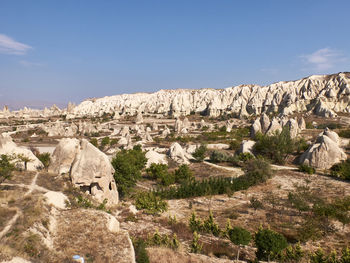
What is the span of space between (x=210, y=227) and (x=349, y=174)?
21.8 metres

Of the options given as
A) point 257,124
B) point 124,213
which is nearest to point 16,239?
point 124,213

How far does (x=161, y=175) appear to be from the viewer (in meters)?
30.2

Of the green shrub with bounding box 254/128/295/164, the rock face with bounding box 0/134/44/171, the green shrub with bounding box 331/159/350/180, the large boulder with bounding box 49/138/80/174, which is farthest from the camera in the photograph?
the green shrub with bounding box 254/128/295/164

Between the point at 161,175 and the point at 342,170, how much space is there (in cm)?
2275

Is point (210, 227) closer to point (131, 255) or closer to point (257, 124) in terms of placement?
point (131, 255)

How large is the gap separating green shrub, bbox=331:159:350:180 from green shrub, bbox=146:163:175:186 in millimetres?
20570

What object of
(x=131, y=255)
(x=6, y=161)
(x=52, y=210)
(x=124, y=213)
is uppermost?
(x=6, y=161)

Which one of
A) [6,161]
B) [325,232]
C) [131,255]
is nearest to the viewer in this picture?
[131,255]

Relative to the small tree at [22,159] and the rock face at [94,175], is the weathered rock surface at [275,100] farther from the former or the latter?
the small tree at [22,159]

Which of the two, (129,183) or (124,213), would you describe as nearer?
(124,213)

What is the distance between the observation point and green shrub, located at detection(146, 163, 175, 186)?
1150 inches

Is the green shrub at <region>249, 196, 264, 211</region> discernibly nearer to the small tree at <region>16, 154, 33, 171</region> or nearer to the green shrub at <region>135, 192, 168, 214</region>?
the green shrub at <region>135, 192, 168, 214</region>

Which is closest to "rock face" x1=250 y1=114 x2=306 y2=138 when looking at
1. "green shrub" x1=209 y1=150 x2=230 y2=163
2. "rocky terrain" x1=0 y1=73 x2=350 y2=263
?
"rocky terrain" x1=0 y1=73 x2=350 y2=263

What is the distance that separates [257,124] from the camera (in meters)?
58.8
